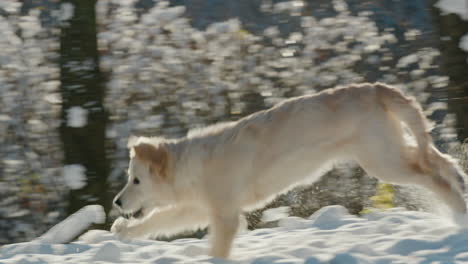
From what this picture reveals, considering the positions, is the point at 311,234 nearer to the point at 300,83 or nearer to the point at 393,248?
the point at 393,248

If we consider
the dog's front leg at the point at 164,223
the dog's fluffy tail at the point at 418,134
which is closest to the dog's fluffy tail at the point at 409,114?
the dog's fluffy tail at the point at 418,134

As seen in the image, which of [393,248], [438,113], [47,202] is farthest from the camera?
[438,113]

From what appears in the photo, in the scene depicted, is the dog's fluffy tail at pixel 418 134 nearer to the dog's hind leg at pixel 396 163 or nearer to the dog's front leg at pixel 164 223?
the dog's hind leg at pixel 396 163

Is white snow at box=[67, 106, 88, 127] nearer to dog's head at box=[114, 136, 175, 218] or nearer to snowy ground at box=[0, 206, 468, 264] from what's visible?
snowy ground at box=[0, 206, 468, 264]

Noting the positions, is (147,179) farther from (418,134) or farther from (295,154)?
(418,134)

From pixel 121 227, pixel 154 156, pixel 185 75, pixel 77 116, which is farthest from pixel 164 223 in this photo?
pixel 185 75

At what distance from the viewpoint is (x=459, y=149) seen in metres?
8.05

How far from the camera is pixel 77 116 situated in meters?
8.27

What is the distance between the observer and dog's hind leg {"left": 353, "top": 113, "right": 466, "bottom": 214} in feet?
17.4

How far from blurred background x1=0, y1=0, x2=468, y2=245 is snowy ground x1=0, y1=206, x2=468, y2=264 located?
2.68 m

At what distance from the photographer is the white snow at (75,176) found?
8180 millimetres

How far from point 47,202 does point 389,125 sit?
5959 millimetres

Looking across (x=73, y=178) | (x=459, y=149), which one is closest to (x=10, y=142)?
(x=73, y=178)

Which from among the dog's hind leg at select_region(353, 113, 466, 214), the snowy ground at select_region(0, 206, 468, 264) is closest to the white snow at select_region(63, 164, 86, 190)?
the snowy ground at select_region(0, 206, 468, 264)
